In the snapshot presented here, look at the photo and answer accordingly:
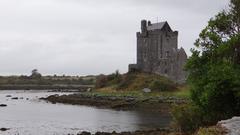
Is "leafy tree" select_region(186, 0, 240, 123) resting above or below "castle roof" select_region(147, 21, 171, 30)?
below

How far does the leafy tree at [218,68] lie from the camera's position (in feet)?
88.9

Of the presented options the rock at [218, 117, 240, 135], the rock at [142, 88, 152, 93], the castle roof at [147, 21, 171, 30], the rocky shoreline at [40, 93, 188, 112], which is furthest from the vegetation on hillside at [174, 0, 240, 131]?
the castle roof at [147, 21, 171, 30]

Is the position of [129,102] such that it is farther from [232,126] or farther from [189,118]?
[232,126]

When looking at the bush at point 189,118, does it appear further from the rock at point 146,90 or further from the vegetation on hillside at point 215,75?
the rock at point 146,90

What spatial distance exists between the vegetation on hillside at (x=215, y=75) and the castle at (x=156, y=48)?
218 ft

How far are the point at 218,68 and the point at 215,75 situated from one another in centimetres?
50

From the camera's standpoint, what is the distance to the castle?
9890cm

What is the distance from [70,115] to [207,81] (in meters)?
36.6

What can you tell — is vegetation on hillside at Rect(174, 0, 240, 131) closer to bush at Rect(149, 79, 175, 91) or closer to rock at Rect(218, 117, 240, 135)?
rock at Rect(218, 117, 240, 135)

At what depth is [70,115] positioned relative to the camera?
62.4 meters

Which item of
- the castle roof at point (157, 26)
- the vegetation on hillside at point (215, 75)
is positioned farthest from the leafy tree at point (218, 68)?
the castle roof at point (157, 26)

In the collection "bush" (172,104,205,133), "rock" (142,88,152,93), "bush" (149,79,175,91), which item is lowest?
"bush" (172,104,205,133)

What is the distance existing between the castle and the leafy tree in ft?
218

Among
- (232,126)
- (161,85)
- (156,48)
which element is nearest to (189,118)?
(232,126)
